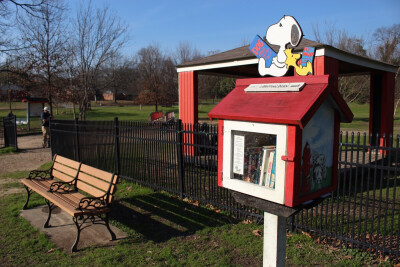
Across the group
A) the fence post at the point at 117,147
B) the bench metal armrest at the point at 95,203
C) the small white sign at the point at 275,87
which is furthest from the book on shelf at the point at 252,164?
the fence post at the point at 117,147

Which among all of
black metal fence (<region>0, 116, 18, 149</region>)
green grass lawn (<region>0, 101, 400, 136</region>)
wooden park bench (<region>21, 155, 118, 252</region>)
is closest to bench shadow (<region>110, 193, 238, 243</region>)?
wooden park bench (<region>21, 155, 118, 252</region>)

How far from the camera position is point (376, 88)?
11.7 meters

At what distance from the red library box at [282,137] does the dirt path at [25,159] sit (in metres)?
8.92

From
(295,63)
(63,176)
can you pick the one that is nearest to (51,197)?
(63,176)

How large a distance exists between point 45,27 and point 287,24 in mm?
17314

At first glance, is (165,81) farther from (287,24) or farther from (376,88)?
(287,24)

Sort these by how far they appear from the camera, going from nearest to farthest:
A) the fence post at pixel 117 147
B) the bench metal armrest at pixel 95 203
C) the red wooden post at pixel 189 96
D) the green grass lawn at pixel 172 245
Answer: the green grass lawn at pixel 172 245
the bench metal armrest at pixel 95 203
the fence post at pixel 117 147
the red wooden post at pixel 189 96

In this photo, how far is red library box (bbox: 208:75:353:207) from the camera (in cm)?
198

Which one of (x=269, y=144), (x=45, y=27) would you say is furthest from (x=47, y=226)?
(x=45, y=27)

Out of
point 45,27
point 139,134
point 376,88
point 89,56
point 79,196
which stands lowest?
point 79,196

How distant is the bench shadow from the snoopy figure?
3068 millimetres

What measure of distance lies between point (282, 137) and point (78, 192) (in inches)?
171

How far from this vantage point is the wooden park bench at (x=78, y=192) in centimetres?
427

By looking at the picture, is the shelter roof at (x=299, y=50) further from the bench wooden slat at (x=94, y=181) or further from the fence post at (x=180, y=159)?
the bench wooden slat at (x=94, y=181)
